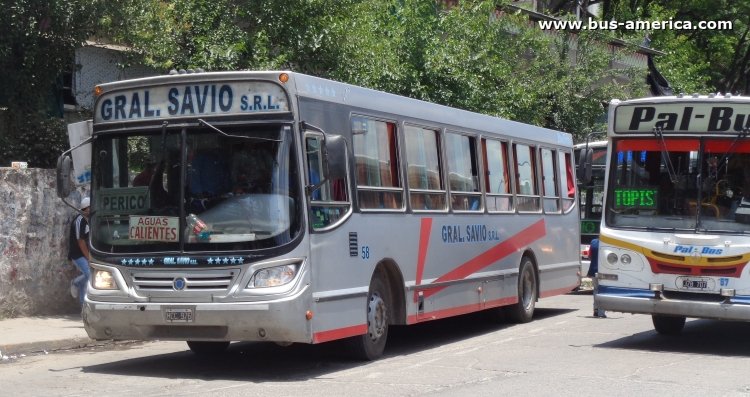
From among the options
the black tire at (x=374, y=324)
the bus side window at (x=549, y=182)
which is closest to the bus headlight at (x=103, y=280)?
the black tire at (x=374, y=324)

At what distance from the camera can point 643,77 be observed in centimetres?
2922

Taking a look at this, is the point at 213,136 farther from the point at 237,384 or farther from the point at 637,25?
the point at 637,25

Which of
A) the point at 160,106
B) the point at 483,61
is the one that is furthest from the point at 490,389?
the point at 483,61

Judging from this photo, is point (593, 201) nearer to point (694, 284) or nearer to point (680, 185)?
point (680, 185)

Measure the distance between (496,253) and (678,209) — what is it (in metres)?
3.27

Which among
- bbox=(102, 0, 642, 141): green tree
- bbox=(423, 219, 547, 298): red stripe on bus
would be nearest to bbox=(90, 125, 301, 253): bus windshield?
bbox=(423, 219, 547, 298): red stripe on bus

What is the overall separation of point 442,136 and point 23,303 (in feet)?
20.9

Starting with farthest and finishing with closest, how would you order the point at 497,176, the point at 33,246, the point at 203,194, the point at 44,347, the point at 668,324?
the point at 497,176, the point at 33,246, the point at 668,324, the point at 44,347, the point at 203,194

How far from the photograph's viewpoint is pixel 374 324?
11547 mm

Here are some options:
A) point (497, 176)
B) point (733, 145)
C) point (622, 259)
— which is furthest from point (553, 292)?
point (733, 145)

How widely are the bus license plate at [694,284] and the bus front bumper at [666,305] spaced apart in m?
0.11

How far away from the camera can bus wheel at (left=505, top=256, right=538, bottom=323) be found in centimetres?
1605

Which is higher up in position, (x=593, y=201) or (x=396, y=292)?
(x=593, y=201)

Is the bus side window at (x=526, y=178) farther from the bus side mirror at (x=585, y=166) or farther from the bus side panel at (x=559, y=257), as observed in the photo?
the bus side mirror at (x=585, y=166)
